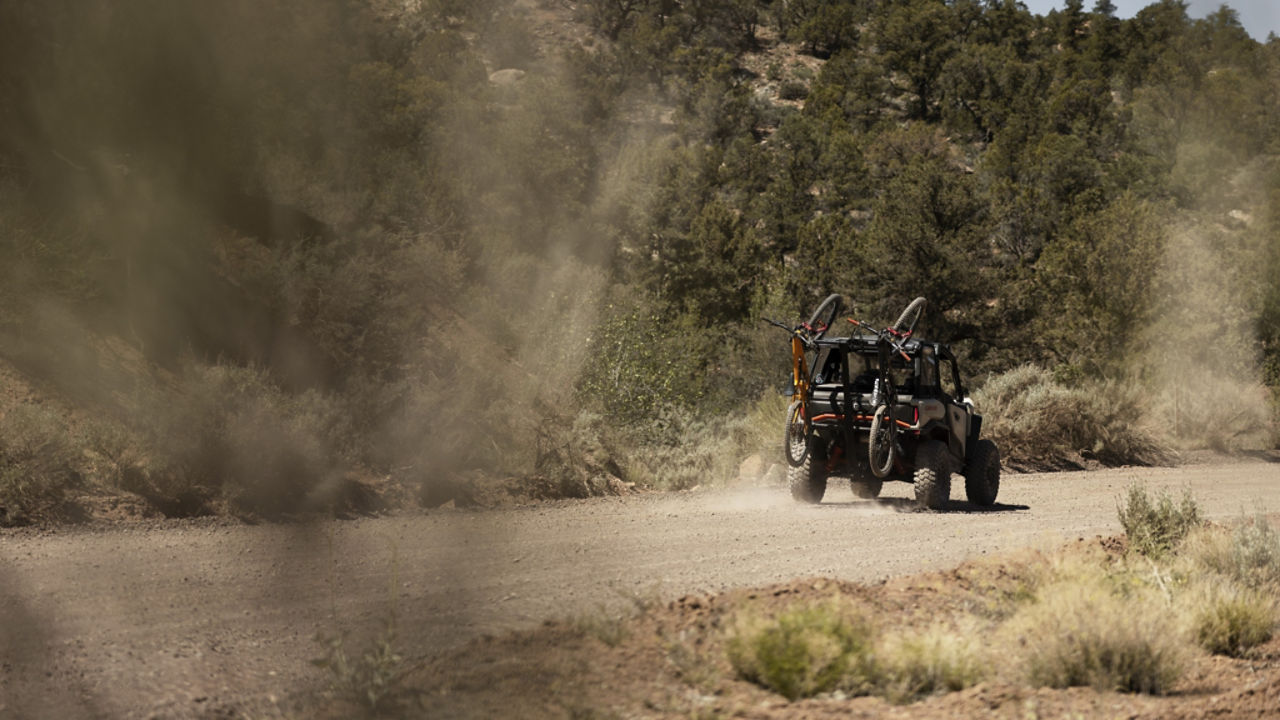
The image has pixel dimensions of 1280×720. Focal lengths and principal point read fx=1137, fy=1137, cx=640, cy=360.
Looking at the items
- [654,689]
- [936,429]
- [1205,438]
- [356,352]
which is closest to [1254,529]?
[936,429]

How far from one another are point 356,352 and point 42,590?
303 inches

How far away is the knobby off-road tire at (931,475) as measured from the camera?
12.7 metres

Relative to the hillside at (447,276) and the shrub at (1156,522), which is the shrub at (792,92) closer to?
the hillside at (447,276)

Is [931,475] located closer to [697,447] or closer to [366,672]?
[697,447]

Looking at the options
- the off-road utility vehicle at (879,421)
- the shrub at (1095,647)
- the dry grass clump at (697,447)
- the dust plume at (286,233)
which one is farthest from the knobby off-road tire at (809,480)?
the shrub at (1095,647)

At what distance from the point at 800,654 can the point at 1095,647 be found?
190cm

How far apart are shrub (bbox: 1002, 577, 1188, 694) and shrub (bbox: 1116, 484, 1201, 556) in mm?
3350

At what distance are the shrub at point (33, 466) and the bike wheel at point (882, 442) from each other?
8040 millimetres

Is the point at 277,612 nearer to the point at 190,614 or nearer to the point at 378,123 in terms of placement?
the point at 190,614

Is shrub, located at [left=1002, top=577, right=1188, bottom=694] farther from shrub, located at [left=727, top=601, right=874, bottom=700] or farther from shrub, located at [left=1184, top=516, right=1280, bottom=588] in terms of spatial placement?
shrub, located at [left=1184, top=516, right=1280, bottom=588]

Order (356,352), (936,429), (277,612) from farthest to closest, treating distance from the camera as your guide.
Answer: (356,352)
(936,429)
(277,612)

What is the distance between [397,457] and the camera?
13.2 metres

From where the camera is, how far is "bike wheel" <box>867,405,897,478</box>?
1227 cm

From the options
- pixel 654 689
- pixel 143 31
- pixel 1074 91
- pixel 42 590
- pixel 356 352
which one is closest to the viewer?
pixel 143 31
